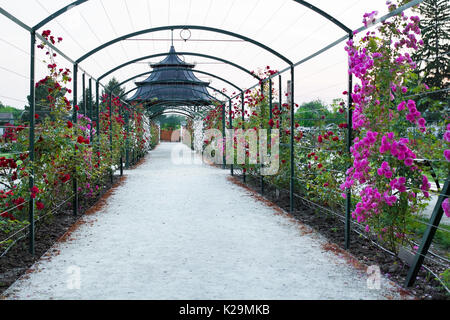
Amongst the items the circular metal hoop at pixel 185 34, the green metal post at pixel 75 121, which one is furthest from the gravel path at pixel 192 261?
the circular metal hoop at pixel 185 34

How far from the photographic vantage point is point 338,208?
20.1 feet

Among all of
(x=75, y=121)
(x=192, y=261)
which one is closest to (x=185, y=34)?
(x=75, y=121)

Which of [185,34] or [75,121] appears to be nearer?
[75,121]

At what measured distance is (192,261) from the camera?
407 centimetres

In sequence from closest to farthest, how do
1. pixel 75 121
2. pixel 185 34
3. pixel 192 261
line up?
1. pixel 192 261
2. pixel 75 121
3. pixel 185 34

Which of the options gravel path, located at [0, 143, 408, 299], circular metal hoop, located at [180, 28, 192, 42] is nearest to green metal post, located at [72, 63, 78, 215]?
gravel path, located at [0, 143, 408, 299]

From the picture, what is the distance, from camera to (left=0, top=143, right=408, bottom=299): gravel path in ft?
10.7

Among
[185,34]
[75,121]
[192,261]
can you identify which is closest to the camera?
[192,261]

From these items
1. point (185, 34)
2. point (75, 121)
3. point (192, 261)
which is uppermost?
point (185, 34)

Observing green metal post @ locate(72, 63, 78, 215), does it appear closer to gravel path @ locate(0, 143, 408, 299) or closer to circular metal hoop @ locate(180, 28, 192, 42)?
gravel path @ locate(0, 143, 408, 299)

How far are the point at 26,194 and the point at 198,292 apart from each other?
2.27 meters

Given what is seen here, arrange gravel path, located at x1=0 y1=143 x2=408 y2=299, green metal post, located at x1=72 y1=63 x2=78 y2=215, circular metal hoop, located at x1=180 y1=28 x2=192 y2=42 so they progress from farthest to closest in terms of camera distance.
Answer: circular metal hoop, located at x1=180 y1=28 x2=192 y2=42 → green metal post, located at x1=72 y1=63 x2=78 y2=215 → gravel path, located at x1=0 y1=143 x2=408 y2=299

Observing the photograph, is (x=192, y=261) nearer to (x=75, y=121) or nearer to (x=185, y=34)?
(x=75, y=121)
